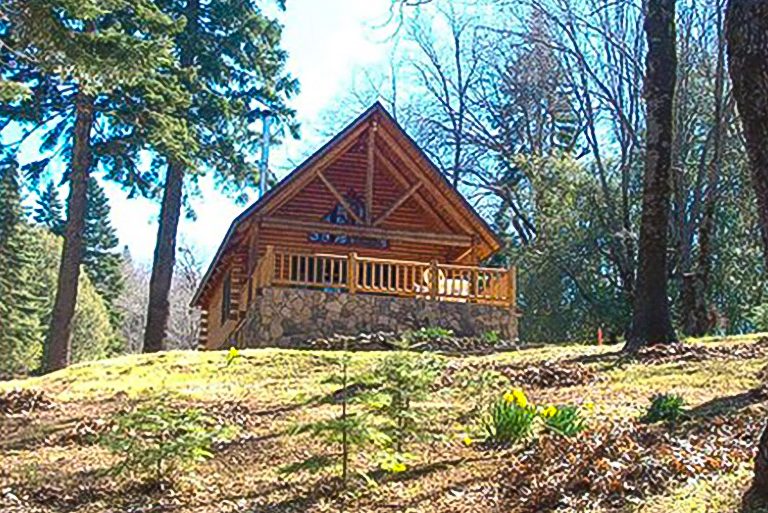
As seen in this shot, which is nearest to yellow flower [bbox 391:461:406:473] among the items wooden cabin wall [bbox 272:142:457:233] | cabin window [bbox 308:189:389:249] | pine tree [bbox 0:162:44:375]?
cabin window [bbox 308:189:389:249]

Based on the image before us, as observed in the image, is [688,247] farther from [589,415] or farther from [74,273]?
[589,415]

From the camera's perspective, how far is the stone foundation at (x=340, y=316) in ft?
58.4

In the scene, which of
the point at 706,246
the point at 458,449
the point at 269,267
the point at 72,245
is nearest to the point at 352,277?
the point at 269,267

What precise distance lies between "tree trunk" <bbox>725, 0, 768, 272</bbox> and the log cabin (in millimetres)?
13775

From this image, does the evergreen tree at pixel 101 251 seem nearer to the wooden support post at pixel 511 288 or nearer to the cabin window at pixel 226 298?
the cabin window at pixel 226 298

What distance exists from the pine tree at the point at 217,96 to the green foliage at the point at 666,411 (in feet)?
53.9

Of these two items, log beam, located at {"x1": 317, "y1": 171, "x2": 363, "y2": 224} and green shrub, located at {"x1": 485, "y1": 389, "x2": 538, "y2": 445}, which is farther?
log beam, located at {"x1": 317, "y1": 171, "x2": 363, "y2": 224}

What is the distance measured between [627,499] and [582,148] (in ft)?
86.3

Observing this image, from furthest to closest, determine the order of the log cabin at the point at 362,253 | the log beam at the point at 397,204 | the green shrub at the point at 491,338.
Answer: the log beam at the point at 397,204 < the log cabin at the point at 362,253 < the green shrub at the point at 491,338

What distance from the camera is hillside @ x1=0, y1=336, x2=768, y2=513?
4945 millimetres

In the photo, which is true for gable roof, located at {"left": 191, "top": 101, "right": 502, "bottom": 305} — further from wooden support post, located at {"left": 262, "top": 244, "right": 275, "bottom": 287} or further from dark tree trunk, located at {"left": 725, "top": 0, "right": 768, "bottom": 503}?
dark tree trunk, located at {"left": 725, "top": 0, "right": 768, "bottom": 503}

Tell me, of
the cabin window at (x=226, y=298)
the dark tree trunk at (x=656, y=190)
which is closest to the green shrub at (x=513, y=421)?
the dark tree trunk at (x=656, y=190)

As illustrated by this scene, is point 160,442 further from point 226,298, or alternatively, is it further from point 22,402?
point 226,298

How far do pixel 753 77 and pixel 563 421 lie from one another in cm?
283
